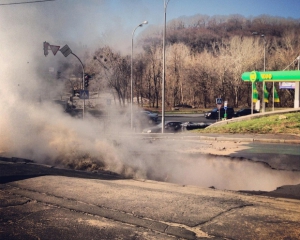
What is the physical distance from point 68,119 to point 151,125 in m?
12.3

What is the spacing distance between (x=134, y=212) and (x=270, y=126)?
15706 millimetres

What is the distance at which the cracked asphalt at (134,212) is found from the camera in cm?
476

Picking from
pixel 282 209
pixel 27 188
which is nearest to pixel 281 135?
pixel 282 209

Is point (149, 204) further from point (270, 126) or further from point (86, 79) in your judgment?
point (270, 126)

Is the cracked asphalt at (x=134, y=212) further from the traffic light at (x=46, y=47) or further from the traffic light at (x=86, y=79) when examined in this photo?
the traffic light at (x=86, y=79)

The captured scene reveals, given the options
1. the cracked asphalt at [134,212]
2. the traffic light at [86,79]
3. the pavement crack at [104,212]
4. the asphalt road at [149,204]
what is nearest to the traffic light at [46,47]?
the asphalt road at [149,204]

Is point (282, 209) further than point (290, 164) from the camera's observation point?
No

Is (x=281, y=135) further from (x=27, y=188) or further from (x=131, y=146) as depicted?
(x=27, y=188)

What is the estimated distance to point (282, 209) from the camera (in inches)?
229

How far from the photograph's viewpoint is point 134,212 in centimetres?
564

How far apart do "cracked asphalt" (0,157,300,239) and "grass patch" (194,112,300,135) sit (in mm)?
12842

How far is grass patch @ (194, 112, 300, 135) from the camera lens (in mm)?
18953

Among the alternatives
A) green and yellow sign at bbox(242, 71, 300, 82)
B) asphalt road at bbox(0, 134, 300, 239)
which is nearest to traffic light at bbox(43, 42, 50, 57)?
asphalt road at bbox(0, 134, 300, 239)

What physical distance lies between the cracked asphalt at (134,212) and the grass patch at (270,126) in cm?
1284
